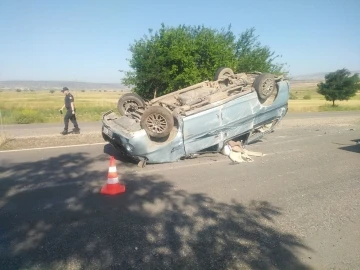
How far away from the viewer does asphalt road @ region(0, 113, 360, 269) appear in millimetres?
3219

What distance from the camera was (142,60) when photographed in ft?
52.7

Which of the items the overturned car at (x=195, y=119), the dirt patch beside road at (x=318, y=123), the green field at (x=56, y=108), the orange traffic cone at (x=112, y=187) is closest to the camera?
the orange traffic cone at (x=112, y=187)

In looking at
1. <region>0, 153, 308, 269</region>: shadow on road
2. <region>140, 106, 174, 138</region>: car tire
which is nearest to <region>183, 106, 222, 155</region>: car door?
<region>140, 106, 174, 138</region>: car tire

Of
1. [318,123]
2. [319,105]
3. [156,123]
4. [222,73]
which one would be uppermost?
[222,73]

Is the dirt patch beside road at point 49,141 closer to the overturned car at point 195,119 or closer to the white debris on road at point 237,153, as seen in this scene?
the overturned car at point 195,119

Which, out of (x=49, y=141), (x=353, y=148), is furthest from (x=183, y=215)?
(x=49, y=141)

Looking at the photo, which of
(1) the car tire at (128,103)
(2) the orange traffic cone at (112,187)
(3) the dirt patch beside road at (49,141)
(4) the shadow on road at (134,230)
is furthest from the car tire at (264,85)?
(3) the dirt patch beside road at (49,141)

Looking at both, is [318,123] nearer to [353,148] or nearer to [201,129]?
[353,148]

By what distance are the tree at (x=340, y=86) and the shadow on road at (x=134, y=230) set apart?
33140 millimetres

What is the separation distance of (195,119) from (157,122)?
0.88 metres

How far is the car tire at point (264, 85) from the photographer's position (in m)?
7.68

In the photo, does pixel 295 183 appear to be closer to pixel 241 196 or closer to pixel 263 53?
pixel 241 196

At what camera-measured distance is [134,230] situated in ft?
12.6

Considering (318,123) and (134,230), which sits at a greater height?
(134,230)
